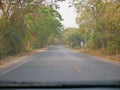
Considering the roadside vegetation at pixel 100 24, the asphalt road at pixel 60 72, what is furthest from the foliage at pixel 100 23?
the asphalt road at pixel 60 72

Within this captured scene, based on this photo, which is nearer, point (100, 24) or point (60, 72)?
point (60, 72)

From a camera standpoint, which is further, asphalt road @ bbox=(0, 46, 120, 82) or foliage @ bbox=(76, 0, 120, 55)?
foliage @ bbox=(76, 0, 120, 55)

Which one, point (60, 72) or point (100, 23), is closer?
point (60, 72)

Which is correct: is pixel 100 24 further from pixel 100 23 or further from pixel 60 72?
pixel 60 72

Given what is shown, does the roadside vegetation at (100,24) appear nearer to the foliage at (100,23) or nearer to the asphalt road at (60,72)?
the foliage at (100,23)

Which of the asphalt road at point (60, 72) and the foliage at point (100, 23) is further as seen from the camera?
the foliage at point (100, 23)

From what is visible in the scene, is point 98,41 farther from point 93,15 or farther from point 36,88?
point 36,88

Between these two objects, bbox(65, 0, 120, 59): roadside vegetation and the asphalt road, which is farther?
bbox(65, 0, 120, 59): roadside vegetation

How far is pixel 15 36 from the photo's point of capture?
149 ft

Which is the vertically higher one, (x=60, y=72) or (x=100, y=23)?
(x=100, y=23)

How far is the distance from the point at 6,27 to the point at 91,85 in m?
34.9

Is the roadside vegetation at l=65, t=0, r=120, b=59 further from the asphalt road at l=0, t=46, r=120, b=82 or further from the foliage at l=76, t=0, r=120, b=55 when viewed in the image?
the asphalt road at l=0, t=46, r=120, b=82

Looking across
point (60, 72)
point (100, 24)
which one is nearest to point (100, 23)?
point (100, 24)

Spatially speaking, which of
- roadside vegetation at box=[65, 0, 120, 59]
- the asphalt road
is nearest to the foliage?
roadside vegetation at box=[65, 0, 120, 59]
